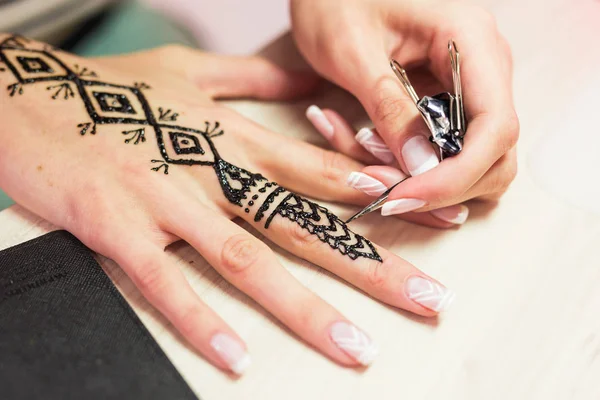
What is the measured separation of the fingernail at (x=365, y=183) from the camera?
0.68 meters

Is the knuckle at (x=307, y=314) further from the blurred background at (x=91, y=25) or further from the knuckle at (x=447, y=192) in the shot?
the blurred background at (x=91, y=25)

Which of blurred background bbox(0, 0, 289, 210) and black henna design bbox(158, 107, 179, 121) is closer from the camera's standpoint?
black henna design bbox(158, 107, 179, 121)

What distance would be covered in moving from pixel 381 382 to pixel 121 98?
59cm

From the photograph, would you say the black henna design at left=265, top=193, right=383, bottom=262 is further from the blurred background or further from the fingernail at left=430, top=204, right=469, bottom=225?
the blurred background

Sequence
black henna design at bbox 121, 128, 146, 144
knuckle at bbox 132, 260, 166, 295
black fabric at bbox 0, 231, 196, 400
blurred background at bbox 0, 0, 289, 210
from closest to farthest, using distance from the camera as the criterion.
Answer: black fabric at bbox 0, 231, 196, 400 < knuckle at bbox 132, 260, 166, 295 < black henna design at bbox 121, 128, 146, 144 < blurred background at bbox 0, 0, 289, 210

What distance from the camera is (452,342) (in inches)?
23.0

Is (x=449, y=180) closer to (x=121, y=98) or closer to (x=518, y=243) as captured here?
(x=518, y=243)

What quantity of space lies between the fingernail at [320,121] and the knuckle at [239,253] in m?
0.25

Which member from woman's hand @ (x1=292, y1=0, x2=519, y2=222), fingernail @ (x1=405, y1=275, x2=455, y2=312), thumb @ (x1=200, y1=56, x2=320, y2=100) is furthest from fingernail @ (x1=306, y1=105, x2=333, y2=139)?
fingernail @ (x1=405, y1=275, x2=455, y2=312)

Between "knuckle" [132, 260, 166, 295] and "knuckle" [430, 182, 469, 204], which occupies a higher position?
"knuckle" [430, 182, 469, 204]

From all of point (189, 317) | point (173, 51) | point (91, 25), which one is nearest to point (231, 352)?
point (189, 317)

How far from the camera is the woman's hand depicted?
0.63m

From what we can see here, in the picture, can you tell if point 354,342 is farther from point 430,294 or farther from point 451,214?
point 451,214

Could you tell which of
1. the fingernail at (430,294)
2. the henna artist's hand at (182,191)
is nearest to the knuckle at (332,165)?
the henna artist's hand at (182,191)
